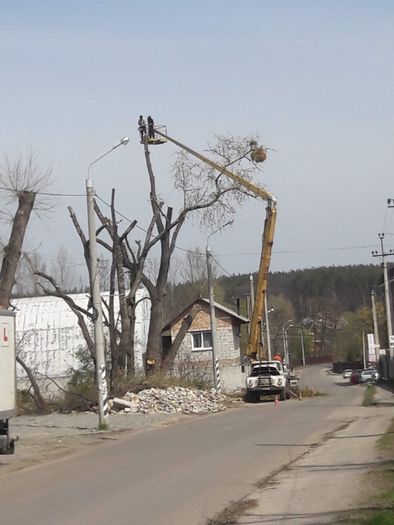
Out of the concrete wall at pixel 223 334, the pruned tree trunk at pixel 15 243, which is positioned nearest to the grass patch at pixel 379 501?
the pruned tree trunk at pixel 15 243

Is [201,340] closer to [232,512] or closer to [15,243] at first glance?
[15,243]

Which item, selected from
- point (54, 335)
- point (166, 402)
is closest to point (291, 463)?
point (166, 402)

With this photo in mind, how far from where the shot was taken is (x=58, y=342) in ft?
196

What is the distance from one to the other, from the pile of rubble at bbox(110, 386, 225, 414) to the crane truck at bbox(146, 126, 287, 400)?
5151 mm

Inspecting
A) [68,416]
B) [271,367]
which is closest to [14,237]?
[68,416]

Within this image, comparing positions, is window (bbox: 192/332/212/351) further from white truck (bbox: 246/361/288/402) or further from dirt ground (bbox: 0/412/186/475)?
dirt ground (bbox: 0/412/186/475)

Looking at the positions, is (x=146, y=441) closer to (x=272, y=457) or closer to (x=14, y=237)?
(x=272, y=457)

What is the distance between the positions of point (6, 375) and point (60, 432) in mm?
10090

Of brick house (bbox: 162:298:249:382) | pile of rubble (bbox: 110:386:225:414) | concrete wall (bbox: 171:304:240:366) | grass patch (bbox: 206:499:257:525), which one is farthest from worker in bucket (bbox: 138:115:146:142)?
grass patch (bbox: 206:499:257:525)

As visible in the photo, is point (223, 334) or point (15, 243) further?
point (223, 334)

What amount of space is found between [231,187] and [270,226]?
3813mm

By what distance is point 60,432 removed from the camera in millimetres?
26094

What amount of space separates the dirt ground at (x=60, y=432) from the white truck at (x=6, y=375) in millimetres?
717

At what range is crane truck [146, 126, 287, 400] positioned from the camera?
141 ft
